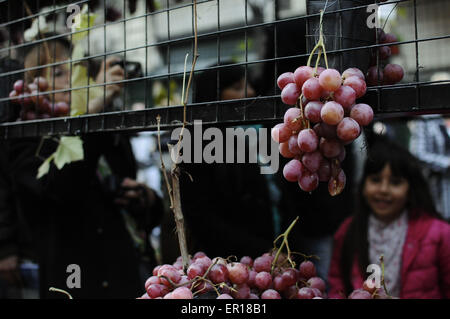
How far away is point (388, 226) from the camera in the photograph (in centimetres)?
195

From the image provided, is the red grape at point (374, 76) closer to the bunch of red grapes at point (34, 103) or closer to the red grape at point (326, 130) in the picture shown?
the red grape at point (326, 130)

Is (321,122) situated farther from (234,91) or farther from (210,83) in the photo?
(234,91)

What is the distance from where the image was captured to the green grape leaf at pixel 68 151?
3.91 ft

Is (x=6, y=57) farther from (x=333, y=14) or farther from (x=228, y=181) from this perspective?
(x=333, y=14)

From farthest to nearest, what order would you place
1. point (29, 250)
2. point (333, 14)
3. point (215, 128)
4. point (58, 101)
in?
point (29, 250), point (58, 101), point (215, 128), point (333, 14)

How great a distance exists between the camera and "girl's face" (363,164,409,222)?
1.94 m

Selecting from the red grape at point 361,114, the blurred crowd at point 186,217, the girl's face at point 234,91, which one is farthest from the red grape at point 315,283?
the girl's face at point 234,91

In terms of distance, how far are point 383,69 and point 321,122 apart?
24cm

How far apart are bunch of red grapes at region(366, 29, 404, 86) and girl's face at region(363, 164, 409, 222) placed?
1.19 m

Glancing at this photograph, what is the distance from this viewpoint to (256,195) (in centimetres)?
186

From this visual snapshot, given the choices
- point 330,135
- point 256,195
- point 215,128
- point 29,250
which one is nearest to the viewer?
point 330,135

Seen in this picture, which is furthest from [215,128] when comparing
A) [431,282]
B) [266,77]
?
[431,282]

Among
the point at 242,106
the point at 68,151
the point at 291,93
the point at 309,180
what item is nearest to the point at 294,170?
the point at 309,180
